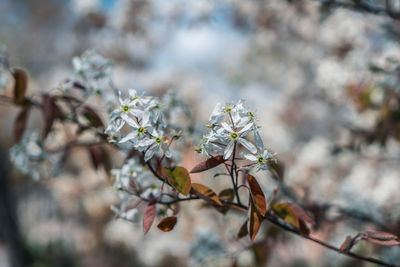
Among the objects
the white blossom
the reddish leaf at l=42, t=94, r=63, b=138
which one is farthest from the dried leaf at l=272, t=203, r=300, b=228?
the reddish leaf at l=42, t=94, r=63, b=138

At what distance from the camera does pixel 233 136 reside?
0.63 meters

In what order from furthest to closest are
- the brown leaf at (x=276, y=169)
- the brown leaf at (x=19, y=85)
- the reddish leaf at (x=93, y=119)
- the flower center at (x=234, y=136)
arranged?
the brown leaf at (x=19, y=85) → the reddish leaf at (x=93, y=119) → the brown leaf at (x=276, y=169) → the flower center at (x=234, y=136)

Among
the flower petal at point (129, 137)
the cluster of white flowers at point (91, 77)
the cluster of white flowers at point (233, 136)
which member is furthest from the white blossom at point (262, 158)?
the cluster of white flowers at point (91, 77)

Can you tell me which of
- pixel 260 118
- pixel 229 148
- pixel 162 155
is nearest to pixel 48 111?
pixel 162 155

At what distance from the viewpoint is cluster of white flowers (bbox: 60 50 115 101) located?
41.1 inches

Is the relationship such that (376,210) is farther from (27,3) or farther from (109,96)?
(27,3)

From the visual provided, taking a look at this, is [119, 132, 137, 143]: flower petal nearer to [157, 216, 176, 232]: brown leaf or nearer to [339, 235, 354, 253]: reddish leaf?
[157, 216, 176, 232]: brown leaf

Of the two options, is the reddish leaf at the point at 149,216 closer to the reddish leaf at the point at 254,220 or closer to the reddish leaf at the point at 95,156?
the reddish leaf at the point at 254,220

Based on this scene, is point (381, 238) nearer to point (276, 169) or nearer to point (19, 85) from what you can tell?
point (276, 169)

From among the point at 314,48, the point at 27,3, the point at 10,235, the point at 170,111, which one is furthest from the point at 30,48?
the point at 170,111

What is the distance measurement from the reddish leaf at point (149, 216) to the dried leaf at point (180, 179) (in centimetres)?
10

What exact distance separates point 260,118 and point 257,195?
6273mm

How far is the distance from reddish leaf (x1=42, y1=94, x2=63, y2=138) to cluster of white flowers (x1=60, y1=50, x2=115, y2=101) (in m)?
0.08

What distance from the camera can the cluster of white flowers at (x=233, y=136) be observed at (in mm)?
630
